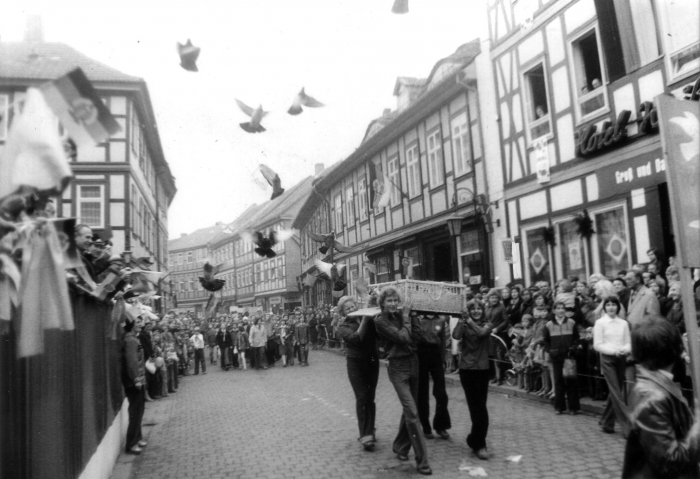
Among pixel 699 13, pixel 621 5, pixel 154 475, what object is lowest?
pixel 154 475

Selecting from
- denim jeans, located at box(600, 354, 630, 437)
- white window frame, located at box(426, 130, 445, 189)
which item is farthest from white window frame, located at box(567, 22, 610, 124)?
white window frame, located at box(426, 130, 445, 189)

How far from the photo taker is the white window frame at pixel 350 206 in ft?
91.1

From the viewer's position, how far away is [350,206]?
2820cm

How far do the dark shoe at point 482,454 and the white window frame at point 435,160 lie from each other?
1343cm

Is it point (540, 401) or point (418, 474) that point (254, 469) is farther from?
point (540, 401)

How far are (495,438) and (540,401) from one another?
3035 millimetres

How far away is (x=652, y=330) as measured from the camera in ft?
9.63

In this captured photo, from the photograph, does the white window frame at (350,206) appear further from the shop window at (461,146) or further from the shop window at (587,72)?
the shop window at (587,72)

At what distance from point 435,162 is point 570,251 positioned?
697 centimetres

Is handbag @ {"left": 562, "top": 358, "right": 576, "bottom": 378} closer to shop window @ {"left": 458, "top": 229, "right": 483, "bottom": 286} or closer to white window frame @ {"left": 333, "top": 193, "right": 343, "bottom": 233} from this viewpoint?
shop window @ {"left": 458, "top": 229, "right": 483, "bottom": 286}

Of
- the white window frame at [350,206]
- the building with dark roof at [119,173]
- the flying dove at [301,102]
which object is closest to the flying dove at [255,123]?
the flying dove at [301,102]

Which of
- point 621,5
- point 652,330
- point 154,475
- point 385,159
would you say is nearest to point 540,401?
point 154,475

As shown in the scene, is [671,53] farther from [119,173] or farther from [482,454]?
[119,173]

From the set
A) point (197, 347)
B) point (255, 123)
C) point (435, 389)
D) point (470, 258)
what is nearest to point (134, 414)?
point (435, 389)
